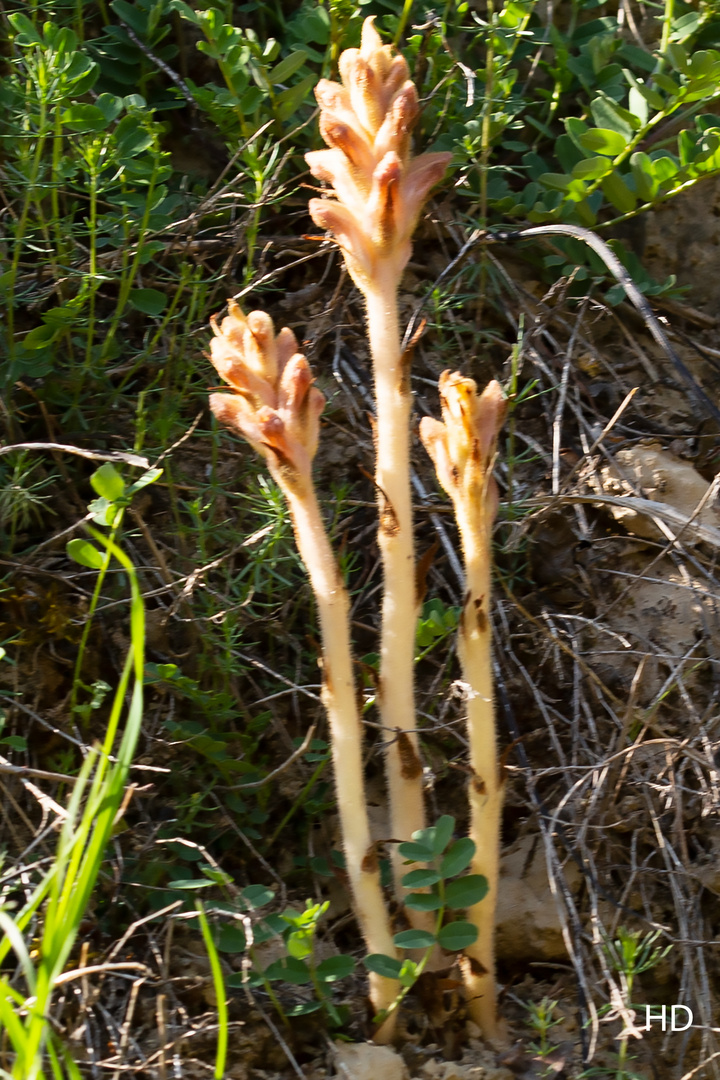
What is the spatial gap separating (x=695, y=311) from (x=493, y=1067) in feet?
Result: 6.46

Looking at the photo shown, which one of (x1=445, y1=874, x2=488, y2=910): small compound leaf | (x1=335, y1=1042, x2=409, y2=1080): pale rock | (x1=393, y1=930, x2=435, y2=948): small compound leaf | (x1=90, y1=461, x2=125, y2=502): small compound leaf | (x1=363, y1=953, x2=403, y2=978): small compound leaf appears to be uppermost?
(x1=90, y1=461, x2=125, y2=502): small compound leaf

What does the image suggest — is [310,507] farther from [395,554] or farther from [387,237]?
[387,237]

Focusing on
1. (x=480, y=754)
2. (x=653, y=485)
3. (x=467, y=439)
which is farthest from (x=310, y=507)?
(x=653, y=485)

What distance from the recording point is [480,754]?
60.8 inches

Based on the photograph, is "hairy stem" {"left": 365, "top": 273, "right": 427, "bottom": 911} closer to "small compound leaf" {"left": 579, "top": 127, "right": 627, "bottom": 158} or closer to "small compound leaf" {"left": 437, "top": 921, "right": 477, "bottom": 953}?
"small compound leaf" {"left": 437, "top": 921, "right": 477, "bottom": 953}

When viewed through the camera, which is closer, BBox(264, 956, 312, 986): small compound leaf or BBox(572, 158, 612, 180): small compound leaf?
BBox(264, 956, 312, 986): small compound leaf

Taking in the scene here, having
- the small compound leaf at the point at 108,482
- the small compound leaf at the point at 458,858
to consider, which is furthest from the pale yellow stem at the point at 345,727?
the small compound leaf at the point at 108,482

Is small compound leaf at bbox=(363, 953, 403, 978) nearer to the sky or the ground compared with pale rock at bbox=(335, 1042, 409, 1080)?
nearer to the sky

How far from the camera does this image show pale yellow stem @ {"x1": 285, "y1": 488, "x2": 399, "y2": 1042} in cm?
149

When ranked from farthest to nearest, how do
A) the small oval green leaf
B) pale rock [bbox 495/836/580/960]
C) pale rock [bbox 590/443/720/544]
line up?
pale rock [bbox 590/443/720/544], pale rock [bbox 495/836/580/960], the small oval green leaf

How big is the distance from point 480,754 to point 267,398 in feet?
2.12

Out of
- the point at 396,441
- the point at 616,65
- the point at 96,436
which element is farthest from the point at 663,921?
the point at 616,65

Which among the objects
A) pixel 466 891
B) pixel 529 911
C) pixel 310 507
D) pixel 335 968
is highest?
pixel 310 507

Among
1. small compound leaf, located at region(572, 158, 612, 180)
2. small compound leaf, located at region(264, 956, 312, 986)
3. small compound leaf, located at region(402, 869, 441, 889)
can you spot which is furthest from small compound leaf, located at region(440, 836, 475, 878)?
small compound leaf, located at region(572, 158, 612, 180)
